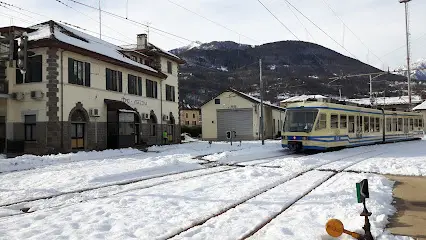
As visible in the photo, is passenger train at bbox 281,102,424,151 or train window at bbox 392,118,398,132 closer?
passenger train at bbox 281,102,424,151

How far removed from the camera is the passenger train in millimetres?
19766

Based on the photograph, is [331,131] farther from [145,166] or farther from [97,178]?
[97,178]

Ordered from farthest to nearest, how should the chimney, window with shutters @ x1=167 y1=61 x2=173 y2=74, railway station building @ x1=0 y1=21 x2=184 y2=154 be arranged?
window with shutters @ x1=167 y1=61 x2=173 y2=74, the chimney, railway station building @ x1=0 y1=21 x2=184 y2=154

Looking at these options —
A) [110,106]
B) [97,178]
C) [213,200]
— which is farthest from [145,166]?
[110,106]

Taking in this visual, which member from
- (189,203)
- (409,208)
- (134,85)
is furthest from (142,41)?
(409,208)

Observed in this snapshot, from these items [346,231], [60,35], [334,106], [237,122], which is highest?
[60,35]

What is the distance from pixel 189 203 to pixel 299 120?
46.1 ft

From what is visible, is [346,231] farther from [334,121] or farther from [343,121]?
[343,121]

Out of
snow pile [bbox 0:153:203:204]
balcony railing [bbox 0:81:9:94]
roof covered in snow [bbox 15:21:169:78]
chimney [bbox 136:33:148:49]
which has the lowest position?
snow pile [bbox 0:153:203:204]

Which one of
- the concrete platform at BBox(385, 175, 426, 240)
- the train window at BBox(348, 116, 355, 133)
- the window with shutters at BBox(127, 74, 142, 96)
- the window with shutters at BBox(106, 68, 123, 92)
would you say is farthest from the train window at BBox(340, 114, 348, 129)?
the window with shutters at BBox(127, 74, 142, 96)

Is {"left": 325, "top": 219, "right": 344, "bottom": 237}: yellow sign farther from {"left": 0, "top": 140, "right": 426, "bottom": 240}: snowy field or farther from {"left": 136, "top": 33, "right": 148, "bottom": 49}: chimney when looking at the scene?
{"left": 136, "top": 33, "right": 148, "bottom": 49}: chimney

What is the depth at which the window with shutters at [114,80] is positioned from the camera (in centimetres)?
2769

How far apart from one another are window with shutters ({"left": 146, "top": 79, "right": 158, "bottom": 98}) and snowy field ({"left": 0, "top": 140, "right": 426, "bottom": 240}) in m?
20.8

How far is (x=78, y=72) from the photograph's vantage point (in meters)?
24.8
